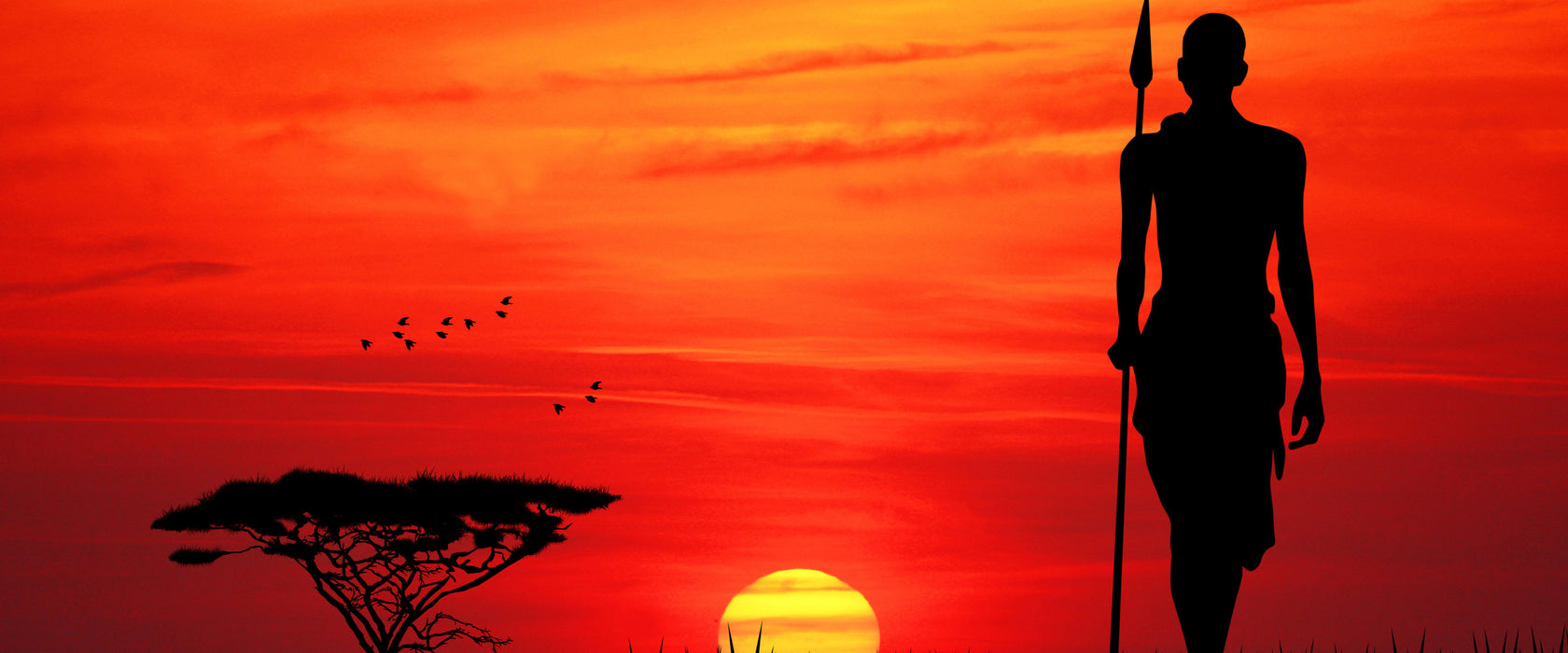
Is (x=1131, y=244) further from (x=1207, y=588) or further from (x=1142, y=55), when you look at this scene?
(x=1207, y=588)

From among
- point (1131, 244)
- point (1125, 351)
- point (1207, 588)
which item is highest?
point (1131, 244)

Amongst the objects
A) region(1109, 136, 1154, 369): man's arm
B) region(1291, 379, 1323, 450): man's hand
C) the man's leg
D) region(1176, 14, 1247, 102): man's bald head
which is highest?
region(1176, 14, 1247, 102): man's bald head

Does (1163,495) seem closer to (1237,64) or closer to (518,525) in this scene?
(1237,64)

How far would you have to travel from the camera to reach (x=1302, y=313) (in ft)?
34.3

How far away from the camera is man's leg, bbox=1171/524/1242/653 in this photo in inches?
399

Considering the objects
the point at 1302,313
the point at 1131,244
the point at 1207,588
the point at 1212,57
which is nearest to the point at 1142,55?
the point at 1212,57

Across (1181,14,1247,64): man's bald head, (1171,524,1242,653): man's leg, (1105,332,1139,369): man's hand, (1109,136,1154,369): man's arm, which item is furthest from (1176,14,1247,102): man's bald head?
(1171,524,1242,653): man's leg

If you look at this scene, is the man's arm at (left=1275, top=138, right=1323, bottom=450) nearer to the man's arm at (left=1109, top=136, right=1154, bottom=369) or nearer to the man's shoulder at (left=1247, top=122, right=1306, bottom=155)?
the man's shoulder at (left=1247, top=122, right=1306, bottom=155)

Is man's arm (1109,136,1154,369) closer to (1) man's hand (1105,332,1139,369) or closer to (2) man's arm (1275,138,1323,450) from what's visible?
(1) man's hand (1105,332,1139,369)

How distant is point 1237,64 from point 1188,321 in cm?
159

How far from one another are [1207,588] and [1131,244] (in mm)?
2127

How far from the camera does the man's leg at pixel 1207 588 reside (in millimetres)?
10133

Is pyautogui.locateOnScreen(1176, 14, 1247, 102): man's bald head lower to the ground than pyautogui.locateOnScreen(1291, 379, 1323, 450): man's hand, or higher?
higher

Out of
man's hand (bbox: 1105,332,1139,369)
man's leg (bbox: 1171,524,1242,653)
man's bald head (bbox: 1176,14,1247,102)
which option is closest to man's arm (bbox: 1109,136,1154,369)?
man's hand (bbox: 1105,332,1139,369)
